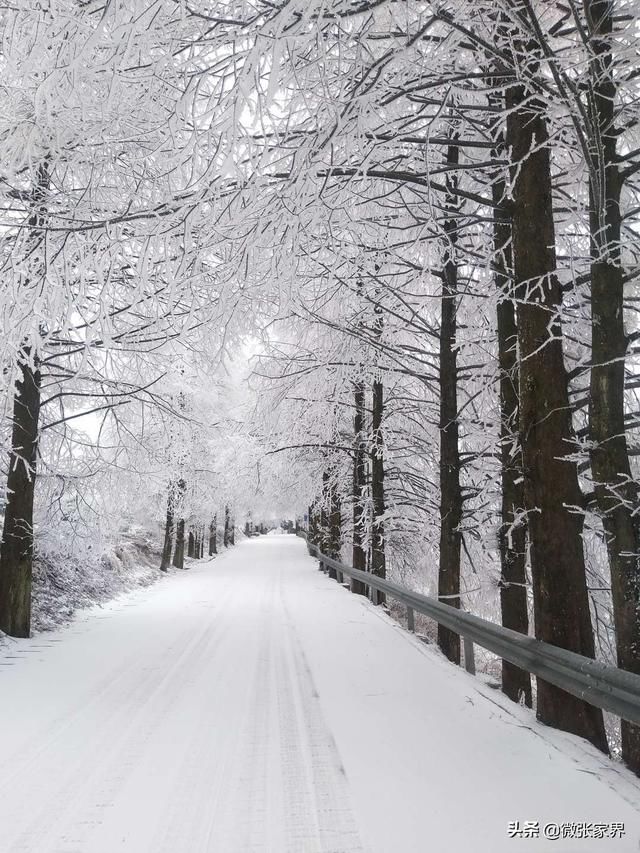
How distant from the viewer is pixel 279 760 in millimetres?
3516

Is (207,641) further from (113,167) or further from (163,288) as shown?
(113,167)

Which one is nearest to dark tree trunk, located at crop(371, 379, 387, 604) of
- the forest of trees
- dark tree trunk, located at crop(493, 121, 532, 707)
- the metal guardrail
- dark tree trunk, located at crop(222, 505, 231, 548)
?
the forest of trees

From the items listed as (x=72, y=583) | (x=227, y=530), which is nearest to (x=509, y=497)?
(x=72, y=583)

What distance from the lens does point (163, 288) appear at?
5328 millimetres

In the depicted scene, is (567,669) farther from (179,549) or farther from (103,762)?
(179,549)

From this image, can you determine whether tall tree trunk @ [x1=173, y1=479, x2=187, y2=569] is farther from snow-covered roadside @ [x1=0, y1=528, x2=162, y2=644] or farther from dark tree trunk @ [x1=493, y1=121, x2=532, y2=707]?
dark tree trunk @ [x1=493, y1=121, x2=532, y2=707]

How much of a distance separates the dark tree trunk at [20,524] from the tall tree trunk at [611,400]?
6820 millimetres

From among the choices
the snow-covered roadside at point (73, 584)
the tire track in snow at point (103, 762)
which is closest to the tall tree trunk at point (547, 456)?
the tire track in snow at point (103, 762)

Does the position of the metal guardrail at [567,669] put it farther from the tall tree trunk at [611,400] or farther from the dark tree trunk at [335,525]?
the dark tree trunk at [335,525]

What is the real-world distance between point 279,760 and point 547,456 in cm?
283

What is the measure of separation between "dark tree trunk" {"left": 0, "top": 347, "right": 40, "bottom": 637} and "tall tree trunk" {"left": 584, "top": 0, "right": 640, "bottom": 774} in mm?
6820

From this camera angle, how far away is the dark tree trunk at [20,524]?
297 inches

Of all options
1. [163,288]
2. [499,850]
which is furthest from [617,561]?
[163,288]

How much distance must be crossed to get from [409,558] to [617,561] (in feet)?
41.6
